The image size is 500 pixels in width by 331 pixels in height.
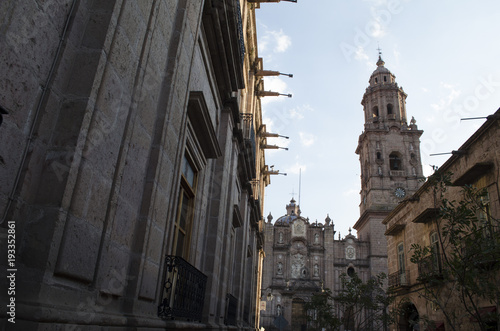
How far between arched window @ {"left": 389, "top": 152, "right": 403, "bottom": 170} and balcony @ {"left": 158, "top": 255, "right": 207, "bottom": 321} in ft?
139

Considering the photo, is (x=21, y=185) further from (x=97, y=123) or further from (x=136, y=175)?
(x=136, y=175)

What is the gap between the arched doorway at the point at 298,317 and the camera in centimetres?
4078

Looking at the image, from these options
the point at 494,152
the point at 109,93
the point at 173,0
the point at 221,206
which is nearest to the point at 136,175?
the point at 109,93

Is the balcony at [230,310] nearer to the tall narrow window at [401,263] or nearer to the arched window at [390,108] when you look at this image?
the tall narrow window at [401,263]

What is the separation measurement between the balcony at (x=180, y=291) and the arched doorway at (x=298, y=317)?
37572 mm

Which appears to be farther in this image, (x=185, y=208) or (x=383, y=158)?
(x=383, y=158)

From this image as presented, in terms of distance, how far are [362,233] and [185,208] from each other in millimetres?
42995

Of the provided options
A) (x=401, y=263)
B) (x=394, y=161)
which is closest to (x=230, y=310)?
(x=401, y=263)

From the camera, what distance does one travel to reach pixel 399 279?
2006cm

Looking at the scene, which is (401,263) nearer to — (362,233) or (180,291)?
(180,291)

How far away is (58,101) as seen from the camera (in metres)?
2.73

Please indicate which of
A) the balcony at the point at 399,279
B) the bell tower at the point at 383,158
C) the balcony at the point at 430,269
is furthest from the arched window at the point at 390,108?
the balcony at the point at 430,269

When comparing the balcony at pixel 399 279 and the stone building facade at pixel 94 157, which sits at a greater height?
the balcony at pixel 399 279

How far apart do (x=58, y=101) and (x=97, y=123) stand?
30 cm
